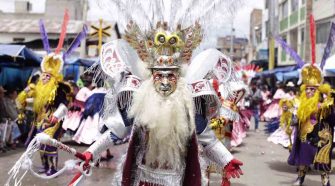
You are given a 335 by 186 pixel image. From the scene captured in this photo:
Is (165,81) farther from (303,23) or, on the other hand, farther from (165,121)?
(303,23)

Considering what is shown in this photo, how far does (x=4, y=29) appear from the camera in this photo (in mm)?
28922

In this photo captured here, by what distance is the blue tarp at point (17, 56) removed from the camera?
10.1 metres

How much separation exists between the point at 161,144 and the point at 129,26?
3.54ft

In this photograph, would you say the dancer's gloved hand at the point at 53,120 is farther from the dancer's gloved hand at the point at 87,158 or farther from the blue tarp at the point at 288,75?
the blue tarp at the point at 288,75

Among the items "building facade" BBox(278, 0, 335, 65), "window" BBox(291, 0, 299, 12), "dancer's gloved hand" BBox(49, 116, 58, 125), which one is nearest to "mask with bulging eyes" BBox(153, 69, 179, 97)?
"dancer's gloved hand" BBox(49, 116, 58, 125)

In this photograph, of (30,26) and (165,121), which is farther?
(30,26)

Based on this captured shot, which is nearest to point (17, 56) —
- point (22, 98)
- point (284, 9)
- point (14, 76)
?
point (14, 76)

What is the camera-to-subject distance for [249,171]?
8500 mm

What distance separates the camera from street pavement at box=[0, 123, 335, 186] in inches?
287

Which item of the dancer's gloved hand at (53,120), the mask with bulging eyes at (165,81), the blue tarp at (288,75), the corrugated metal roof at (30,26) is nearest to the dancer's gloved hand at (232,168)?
the mask with bulging eyes at (165,81)

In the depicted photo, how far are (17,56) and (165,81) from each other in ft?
23.8

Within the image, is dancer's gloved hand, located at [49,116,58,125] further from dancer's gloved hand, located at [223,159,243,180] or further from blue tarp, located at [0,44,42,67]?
dancer's gloved hand, located at [223,159,243,180]

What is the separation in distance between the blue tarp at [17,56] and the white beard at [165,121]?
7.08 metres

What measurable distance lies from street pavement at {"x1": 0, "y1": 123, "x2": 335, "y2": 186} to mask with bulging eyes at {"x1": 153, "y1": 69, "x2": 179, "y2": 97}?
2.52 metres
